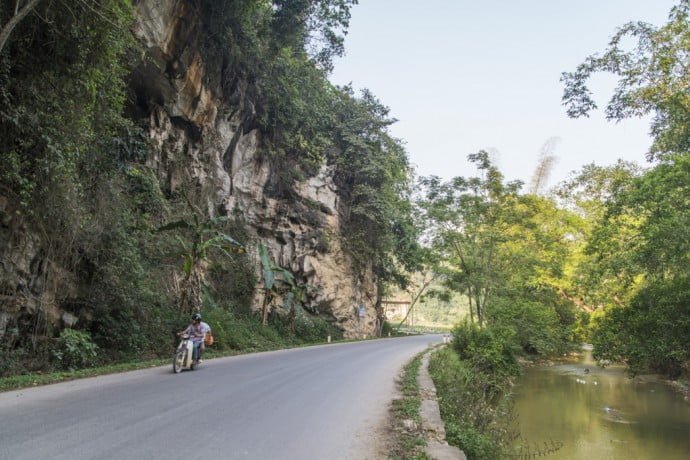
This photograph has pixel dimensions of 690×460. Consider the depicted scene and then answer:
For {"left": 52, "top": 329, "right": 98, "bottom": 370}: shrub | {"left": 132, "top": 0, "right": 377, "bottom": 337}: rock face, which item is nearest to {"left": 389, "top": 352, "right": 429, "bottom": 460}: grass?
{"left": 52, "top": 329, "right": 98, "bottom": 370}: shrub

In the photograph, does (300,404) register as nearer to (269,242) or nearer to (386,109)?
(269,242)

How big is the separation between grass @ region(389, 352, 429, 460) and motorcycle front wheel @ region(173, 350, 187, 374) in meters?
4.80

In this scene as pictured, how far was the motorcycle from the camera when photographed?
10.1m

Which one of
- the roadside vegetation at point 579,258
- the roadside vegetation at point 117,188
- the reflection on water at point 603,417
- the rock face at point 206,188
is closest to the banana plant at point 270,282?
the roadside vegetation at point 117,188

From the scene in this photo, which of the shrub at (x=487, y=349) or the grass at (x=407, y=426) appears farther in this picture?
the shrub at (x=487, y=349)

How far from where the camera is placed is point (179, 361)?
10.1m

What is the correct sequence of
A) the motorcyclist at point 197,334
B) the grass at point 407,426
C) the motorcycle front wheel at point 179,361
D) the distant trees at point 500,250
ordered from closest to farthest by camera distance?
1. the grass at point 407,426
2. the motorcycle front wheel at point 179,361
3. the motorcyclist at point 197,334
4. the distant trees at point 500,250

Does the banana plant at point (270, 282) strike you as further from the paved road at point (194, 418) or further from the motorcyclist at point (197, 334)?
the paved road at point (194, 418)

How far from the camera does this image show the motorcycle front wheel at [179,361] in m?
10.0

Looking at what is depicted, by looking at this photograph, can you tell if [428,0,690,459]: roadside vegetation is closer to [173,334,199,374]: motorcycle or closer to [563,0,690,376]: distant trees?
[563,0,690,376]: distant trees

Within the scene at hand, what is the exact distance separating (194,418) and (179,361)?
14.9ft

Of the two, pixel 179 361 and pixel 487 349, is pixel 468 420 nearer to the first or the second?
pixel 179 361

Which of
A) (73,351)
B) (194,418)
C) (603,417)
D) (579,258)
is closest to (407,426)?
(194,418)

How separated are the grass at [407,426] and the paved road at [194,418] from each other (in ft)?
0.64
